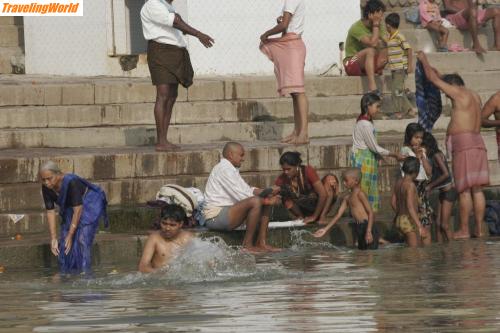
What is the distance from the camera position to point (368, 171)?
15.1 metres

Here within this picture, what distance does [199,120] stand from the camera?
1752cm

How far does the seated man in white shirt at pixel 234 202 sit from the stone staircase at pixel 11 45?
6.58 m

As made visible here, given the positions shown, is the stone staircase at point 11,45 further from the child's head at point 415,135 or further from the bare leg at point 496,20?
Answer: the child's head at point 415,135

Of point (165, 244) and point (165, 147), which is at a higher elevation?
point (165, 147)

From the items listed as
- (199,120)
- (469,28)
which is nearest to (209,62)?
(199,120)

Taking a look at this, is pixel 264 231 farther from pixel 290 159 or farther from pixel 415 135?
pixel 415 135

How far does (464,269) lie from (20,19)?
389 inches

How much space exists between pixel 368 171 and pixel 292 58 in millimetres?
1895

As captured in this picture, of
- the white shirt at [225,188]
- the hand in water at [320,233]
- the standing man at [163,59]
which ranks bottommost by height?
the hand in water at [320,233]

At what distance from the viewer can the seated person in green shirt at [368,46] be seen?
720 inches

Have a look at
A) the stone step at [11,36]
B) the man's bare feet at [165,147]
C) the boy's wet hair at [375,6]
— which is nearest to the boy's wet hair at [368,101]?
the man's bare feet at [165,147]

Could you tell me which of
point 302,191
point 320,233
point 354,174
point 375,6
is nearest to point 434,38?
point 375,6

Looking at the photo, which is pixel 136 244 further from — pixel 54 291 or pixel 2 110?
pixel 2 110

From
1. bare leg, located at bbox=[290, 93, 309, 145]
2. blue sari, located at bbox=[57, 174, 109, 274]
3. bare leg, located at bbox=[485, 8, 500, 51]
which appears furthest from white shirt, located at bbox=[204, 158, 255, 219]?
bare leg, located at bbox=[485, 8, 500, 51]
